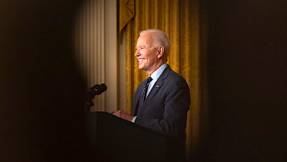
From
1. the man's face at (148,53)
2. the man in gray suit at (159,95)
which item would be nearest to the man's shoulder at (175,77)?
the man in gray suit at (159,95)

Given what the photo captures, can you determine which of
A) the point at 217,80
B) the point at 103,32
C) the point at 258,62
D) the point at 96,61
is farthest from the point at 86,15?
the point at 258,62

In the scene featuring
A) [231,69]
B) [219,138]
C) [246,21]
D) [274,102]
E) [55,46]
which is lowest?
[219,138]

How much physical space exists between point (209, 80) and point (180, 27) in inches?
14.5

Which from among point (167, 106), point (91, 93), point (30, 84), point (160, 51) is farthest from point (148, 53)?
point (30, 84)

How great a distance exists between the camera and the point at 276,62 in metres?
2.18

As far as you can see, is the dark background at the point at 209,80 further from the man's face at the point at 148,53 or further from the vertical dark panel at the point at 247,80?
the man's face at the point at 148,53

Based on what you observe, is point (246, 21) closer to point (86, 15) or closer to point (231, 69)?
point (231, 69)

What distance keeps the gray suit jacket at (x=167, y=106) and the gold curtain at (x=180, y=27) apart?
664 mm

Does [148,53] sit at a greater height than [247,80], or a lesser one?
greater

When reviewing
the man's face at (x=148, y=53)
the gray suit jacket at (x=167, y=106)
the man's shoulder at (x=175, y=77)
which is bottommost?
the gray suit jacket at (x=167, y=106)

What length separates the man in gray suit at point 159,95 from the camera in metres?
1.50

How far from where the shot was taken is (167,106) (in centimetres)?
152

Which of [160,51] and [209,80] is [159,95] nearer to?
[160,51]

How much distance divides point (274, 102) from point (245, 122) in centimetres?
21
